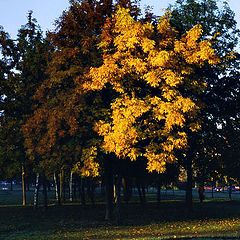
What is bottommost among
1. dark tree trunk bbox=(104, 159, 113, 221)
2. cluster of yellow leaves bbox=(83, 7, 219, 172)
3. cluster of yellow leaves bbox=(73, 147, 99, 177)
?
dark tree trunk bbox=(104, 159, 113, 221)

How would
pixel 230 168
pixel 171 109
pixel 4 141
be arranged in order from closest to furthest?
pixel 171 109
pixel 4 141
pixel 230 168

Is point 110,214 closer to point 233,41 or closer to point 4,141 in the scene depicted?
point 4,141

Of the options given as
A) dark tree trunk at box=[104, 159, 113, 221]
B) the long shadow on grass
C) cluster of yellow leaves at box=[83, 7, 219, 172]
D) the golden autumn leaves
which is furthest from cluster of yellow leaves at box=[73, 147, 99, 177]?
dark tree trunk at box=[104, 159, 113, 221]

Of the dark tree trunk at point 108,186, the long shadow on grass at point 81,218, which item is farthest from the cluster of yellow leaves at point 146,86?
the long shadow on grass at point 81,218

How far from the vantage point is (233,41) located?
32.3 meters

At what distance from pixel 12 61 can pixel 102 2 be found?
870 centimetres

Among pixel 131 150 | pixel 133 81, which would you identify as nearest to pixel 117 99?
pixel 133 81

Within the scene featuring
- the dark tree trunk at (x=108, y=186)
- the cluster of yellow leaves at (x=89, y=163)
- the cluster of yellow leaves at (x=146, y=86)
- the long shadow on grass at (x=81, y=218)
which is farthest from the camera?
the dark tree trunk at (x=108, y=186)

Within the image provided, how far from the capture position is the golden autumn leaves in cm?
2186

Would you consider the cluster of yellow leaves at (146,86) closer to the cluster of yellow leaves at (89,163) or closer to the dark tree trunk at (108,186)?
the cluster of yellow leaves at (89,163)

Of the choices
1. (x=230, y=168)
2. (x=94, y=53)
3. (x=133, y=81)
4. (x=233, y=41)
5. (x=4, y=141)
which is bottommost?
(x=230, y=168)

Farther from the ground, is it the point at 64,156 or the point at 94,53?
the point at 94,53

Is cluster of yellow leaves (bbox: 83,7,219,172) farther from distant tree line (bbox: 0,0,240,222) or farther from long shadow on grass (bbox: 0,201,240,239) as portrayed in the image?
long shadow on grass (bbox: 0,201,240,239)

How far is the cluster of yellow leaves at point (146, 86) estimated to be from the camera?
21.8 meters
